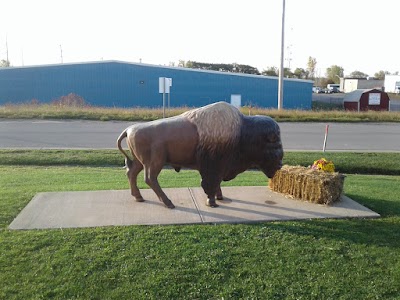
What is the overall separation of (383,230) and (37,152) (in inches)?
388

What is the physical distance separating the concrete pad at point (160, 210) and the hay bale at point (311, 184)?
0.44 feet

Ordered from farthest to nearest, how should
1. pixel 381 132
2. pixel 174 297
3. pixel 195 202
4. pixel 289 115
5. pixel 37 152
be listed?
pixel 289 115
pixel 381 132
pixel 37 152
pixel 195 202
pixel 174 297

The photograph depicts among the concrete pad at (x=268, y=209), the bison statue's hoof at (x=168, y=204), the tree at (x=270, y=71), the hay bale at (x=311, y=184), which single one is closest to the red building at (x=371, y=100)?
the tree at (x=270, y=71)

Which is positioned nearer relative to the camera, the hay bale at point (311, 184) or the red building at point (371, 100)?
the hay bale at point (311, 184)

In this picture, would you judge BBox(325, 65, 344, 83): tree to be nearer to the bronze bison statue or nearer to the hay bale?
the hay bale

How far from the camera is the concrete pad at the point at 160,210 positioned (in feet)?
18.2

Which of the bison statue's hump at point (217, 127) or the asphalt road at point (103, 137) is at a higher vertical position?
the bison statue's hump at point (217, 127)

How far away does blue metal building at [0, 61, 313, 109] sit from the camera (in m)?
35.3

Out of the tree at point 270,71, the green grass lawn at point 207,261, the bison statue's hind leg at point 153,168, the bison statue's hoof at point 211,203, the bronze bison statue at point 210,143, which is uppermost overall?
the tree at point 270,71

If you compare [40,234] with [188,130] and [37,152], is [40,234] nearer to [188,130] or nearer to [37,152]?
→ [188,130]

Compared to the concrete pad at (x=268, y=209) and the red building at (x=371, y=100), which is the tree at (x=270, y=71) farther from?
the concrete pad at (x=268, y=209)

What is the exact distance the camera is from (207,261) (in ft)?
14.6

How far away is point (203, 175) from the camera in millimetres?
5824

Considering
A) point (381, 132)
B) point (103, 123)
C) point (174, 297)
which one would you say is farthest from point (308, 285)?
point (103, 123)
